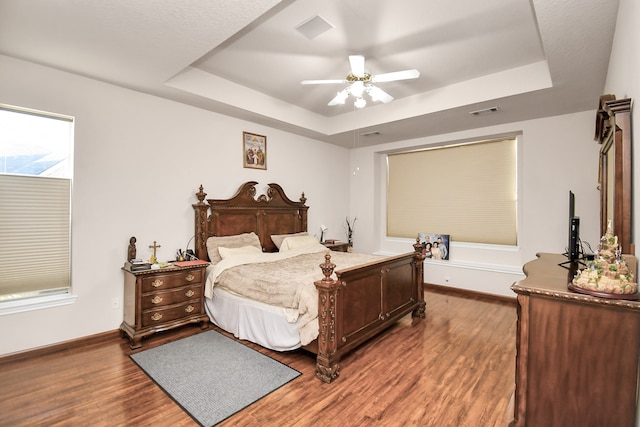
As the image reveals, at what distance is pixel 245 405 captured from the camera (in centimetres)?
211

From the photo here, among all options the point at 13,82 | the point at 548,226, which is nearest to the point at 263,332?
the point at 13,82

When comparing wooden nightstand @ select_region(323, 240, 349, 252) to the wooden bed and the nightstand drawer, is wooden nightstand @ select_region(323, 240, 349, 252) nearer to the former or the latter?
the wooden bed

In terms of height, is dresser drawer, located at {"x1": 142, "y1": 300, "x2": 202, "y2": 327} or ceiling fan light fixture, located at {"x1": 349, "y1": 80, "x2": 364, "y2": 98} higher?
ceiling fan light fixture, located at {"x1": 349, "y1": 80, "x2": 364, "y2": 98}

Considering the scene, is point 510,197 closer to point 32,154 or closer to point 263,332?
point 263,332

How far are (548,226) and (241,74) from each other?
4572 mm

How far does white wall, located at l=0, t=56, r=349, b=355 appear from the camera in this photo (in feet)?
9.36

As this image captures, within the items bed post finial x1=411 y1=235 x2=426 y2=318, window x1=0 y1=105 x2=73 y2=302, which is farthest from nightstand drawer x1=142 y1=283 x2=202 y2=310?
bed post finial x1=411 y1=235 x2=426 y2=318

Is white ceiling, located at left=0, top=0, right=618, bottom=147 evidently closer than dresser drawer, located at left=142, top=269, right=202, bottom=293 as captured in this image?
Yes

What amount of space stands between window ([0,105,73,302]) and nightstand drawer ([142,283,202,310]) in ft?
2.69

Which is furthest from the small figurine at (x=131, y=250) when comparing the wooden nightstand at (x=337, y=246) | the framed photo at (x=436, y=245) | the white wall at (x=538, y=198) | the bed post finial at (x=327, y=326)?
the white wall at (x=538, y=198)

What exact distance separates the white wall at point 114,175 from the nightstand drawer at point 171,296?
513 mm

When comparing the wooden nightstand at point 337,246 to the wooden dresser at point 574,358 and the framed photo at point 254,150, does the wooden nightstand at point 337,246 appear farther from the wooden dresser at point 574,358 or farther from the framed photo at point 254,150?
the wooden dresser at point 574,358

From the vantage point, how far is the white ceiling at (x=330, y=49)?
2137 millimetres

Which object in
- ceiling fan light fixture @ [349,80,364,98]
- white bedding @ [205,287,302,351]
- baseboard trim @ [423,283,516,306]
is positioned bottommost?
baseboard trim @ [423,283,516,306]
